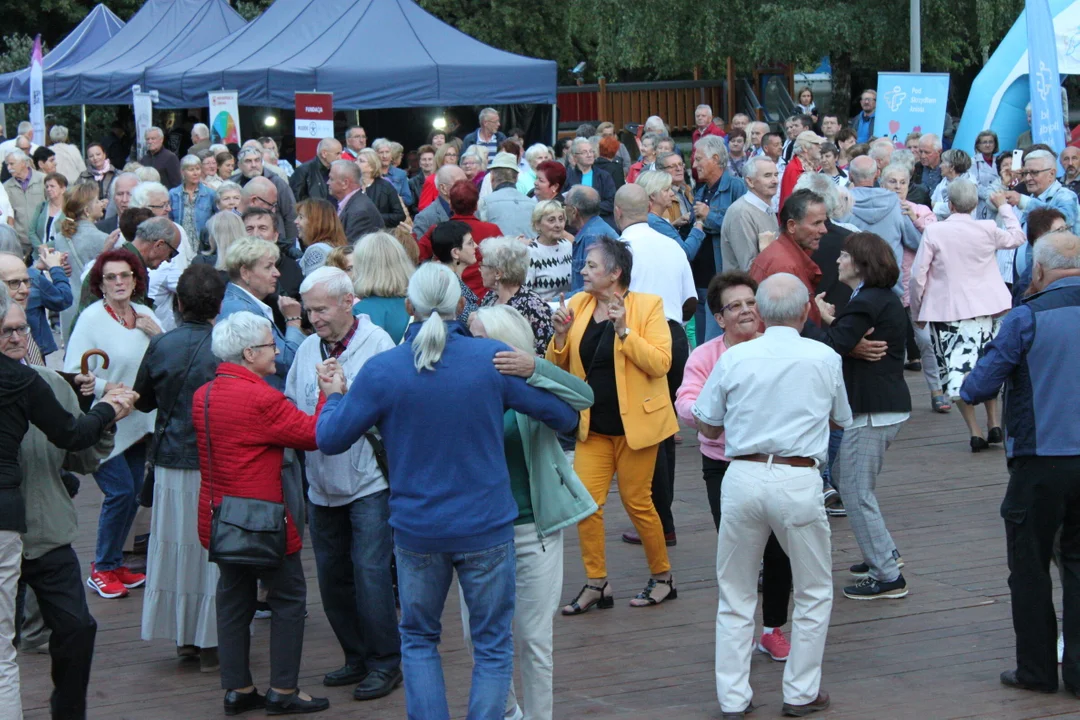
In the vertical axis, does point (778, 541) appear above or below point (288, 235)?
below

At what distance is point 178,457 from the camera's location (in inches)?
223

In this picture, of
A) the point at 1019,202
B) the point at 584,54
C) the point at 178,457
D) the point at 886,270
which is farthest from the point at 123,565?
the point at 584,54

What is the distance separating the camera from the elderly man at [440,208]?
9961 mm

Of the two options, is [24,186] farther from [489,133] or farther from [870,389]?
[870,389]

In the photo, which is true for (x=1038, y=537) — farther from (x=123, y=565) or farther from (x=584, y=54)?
(x=584, y=54)

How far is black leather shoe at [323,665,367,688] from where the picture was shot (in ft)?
18.3

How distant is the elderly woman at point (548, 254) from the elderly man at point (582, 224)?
0.29ft

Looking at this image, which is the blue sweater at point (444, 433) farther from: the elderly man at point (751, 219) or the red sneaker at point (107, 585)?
the elderly man at point (751, 219)

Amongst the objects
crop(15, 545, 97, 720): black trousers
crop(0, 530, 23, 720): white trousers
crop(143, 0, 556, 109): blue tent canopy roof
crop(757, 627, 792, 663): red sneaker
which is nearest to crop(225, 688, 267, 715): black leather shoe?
crop(15, 545, 97, 720): black trousers

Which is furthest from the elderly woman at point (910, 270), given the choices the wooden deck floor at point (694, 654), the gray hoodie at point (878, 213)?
the wooden deck floor at point (694, 654)

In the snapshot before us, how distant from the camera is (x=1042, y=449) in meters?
5.07

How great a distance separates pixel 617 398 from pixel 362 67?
13.3 metres

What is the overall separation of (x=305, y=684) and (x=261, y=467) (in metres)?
1.10

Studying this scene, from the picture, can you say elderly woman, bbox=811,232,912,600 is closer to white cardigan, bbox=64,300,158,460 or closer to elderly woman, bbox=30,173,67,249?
white cardigan, bbox=64,300,158,460
